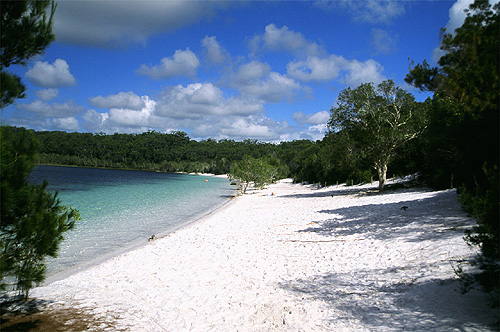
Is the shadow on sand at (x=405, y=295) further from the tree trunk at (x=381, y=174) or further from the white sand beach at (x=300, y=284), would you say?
the tree trunk at (x=381, y=174)

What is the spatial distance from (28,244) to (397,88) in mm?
27092

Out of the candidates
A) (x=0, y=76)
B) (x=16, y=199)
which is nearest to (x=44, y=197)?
(x=16, y=199)

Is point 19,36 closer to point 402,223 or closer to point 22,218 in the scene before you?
point 22,218

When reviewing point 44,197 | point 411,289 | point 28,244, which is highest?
point 44,197

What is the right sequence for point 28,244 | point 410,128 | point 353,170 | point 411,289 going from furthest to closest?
point 353,170 < point 410,128 < point 411,289 < point 28,244

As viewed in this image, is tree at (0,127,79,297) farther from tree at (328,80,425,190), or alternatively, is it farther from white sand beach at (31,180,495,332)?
tree at (328,80,425,190)

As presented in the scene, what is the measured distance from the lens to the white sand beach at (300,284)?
5.17m

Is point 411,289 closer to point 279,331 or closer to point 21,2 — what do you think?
point 279,331

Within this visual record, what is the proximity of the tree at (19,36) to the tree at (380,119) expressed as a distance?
24384mm

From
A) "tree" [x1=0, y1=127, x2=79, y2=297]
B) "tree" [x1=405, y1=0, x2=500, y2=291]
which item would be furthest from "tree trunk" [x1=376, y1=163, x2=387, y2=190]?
"tree" [x1=0, y1=127, x2=79, y2=297]

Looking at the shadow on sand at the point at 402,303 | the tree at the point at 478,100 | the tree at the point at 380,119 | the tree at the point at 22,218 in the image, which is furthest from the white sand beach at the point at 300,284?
the tree at the point at 380,119

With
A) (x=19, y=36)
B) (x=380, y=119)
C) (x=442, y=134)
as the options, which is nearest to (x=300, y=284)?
(x=19, y=36)

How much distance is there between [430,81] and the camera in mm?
9461

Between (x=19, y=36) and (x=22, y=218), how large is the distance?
3038mm
